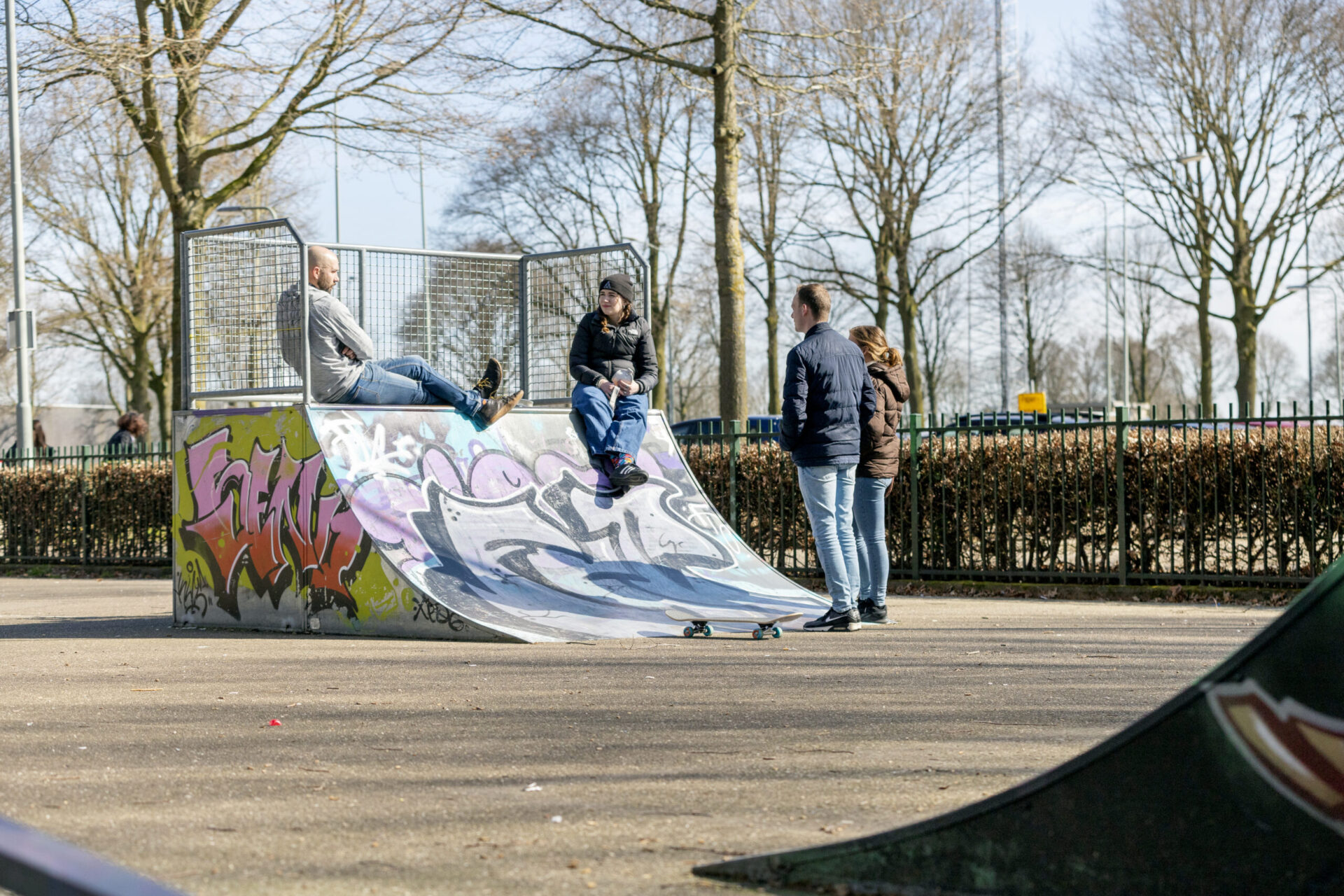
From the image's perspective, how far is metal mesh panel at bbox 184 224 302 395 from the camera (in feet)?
32.2

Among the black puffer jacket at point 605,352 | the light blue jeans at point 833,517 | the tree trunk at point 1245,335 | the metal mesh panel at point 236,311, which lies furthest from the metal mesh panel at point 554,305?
the tree trunk at point 1245,335

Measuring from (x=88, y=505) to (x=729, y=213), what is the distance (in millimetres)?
8961

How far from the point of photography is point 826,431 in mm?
8391

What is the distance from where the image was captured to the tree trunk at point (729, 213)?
15789mm

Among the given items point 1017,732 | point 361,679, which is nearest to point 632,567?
point 361,679

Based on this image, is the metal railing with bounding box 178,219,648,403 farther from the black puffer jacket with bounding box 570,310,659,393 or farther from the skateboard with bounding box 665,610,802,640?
the skateboard with bounding box 665,610,802,640

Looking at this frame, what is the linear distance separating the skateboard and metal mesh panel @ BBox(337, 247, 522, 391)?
13.1 feet

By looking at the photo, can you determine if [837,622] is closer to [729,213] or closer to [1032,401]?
[729,213]

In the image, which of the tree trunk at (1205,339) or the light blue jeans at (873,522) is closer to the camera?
the light blue jeans at (873,522)

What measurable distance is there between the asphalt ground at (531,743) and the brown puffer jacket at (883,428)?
42.1 inches

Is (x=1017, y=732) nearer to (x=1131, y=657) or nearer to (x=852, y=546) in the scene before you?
(x=1131, y=657)

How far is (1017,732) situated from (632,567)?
4936 millimetres

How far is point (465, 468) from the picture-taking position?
981 centimetres

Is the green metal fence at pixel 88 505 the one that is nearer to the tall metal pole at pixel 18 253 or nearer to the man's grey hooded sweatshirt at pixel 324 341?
the tall metal pole at pixel 18 253
